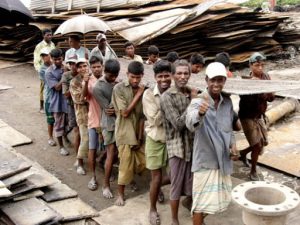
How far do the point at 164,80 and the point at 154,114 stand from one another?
0.32m

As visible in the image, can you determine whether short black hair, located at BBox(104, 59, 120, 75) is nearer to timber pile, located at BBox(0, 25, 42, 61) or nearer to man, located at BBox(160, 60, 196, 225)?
man, located at BBox(160, 60, 196, 225)

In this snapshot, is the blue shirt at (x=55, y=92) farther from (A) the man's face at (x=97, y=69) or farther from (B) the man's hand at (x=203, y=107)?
(B) the man's hand at (x=203, y=107)

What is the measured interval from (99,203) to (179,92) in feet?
5.52

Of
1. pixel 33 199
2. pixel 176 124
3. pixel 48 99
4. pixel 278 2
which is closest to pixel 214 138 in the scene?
pixel 176 124

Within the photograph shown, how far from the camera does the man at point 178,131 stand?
365 cm

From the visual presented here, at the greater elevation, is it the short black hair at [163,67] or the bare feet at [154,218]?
the short black hair at [163,67]

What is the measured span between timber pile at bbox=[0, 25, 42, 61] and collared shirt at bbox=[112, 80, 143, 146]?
764 centimetres

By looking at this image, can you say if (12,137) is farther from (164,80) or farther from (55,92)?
(164,80)

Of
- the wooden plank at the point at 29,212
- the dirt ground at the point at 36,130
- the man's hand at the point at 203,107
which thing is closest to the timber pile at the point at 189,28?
the dirt ground at the point at 36,130

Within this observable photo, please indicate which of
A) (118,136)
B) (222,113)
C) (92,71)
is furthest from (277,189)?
(92,71)

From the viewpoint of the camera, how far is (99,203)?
4.63m

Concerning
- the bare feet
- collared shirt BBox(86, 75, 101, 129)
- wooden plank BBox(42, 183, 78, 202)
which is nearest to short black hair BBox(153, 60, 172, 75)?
collared shirt BBox(86, 75, 101, 129)

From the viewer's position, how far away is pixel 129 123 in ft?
14.3

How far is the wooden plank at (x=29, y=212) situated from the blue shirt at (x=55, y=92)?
1763mm
